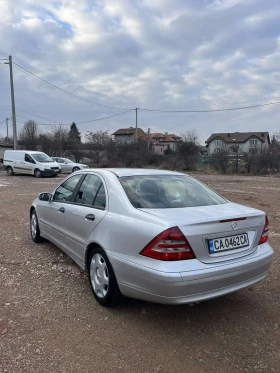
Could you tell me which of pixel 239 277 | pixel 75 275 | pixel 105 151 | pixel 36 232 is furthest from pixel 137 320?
pixel 105 151

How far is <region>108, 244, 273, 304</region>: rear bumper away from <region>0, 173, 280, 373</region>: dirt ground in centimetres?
40

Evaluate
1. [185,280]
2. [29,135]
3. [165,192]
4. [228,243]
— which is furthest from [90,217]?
[29,135]

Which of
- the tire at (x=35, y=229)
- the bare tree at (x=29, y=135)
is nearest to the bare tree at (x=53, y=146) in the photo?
the bare tree at (x=29, y=135)

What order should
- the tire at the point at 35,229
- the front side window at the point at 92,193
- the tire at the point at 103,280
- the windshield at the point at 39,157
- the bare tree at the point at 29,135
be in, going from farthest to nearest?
the bare tree at the point at 29,135 < the windshield at the point at 39,157 < the tire at the point at 35,229 < the front side window at the point at 92,193 < the tire at the point at 103,280

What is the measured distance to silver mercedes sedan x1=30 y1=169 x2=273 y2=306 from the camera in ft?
9.13

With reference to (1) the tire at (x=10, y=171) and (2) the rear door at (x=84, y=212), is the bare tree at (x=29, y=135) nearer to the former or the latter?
(1) the tire at (x=10, y=171)

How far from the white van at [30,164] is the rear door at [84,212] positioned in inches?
711

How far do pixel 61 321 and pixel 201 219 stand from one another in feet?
5.71

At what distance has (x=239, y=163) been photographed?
2664 centimetres

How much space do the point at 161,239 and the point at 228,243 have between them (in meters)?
0.70

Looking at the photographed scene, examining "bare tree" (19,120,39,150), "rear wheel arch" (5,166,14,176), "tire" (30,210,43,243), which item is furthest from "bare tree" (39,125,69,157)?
"tire" (30,210,43,243)

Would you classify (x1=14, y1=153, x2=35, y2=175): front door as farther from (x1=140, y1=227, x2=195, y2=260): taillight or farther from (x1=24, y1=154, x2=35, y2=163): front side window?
(x1=140, y1=227, x2=195, y2=260): taillight

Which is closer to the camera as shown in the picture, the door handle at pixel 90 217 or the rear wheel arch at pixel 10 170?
the door handle at pixel 90 217

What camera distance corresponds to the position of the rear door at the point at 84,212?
3.63 metres
